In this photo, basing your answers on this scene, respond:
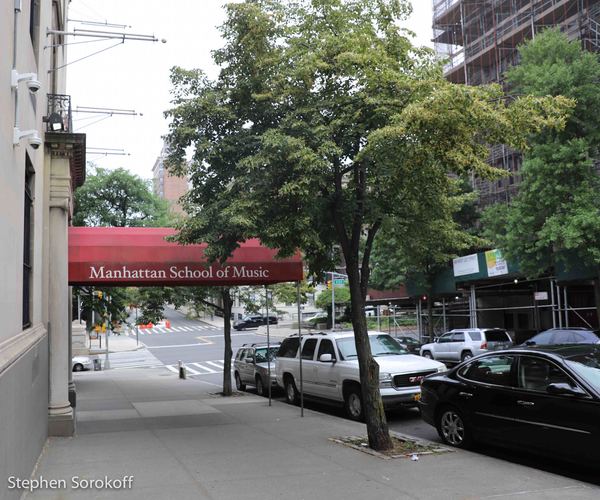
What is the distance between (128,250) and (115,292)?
14.6 meters

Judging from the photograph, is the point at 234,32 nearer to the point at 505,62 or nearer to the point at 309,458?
the point at 309,458

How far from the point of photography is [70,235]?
12883 mm

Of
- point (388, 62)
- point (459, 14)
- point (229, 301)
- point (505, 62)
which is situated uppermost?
point (459, 14)

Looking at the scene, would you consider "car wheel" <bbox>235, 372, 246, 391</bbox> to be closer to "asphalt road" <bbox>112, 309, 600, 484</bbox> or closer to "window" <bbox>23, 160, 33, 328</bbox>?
"asphalt road" <bbox>112, 309, 600, 484</bbox>

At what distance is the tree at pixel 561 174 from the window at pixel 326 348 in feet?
37.3

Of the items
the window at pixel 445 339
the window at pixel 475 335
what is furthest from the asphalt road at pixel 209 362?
the window at pixel 475 335

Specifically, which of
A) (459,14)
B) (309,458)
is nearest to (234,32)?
(309,458)

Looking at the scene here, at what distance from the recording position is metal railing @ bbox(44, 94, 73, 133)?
1026 cm

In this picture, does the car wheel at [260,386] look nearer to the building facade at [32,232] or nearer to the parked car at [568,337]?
the parked car at [568,337]

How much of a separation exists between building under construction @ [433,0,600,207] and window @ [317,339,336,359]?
69.4 feet

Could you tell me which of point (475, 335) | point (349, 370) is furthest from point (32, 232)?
point (475, 335)

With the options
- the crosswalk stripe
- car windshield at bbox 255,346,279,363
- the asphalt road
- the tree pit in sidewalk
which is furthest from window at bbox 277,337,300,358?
the crosswalk stripe

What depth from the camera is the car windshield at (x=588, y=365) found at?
7199 millimetres

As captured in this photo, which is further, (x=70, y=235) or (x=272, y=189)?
(x=70, y=235)
